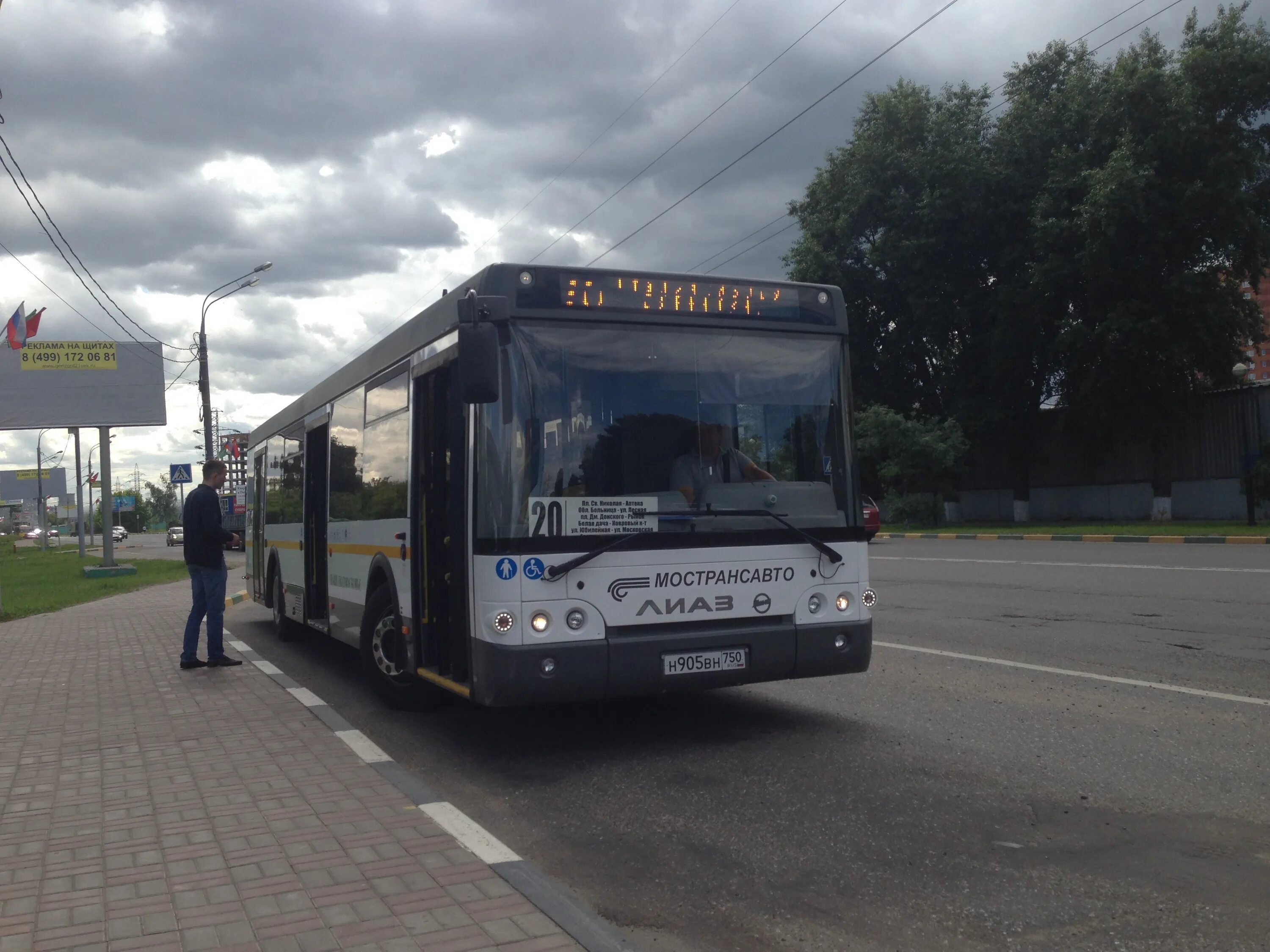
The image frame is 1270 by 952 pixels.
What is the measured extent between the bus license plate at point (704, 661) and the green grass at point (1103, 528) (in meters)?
20.4

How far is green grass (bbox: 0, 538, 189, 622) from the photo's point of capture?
72.6ft

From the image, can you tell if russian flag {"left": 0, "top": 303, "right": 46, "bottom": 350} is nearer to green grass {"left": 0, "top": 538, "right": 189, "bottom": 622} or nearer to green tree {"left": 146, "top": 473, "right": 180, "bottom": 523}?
green grass {"left": 0, "top": 538, "right": 189, "bottom": 622}

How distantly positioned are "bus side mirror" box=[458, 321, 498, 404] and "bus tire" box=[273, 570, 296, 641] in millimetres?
8300

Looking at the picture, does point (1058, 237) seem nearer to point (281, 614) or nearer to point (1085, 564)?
point (1085, 564)

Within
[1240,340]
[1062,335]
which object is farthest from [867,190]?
[1240,340]

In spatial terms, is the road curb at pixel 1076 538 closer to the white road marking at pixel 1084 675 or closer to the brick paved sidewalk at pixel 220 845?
the white road marking at pixel 1084 675

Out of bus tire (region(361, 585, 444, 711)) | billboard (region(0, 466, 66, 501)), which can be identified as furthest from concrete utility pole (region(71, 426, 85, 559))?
billboard (region(0, 466, 66, 501))

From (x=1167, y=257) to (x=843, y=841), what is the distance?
32843 millimetres

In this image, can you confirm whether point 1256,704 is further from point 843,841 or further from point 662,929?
point 662,929

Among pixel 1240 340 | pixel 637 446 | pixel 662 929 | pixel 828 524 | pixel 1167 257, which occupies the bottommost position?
pixel 662 929

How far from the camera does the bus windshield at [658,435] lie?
255 inches

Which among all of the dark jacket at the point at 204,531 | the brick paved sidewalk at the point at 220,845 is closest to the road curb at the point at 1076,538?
the dark jacket at the point at 204,531

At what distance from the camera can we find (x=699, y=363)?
6977 mm

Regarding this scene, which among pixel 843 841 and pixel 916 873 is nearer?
pixel 916 873
